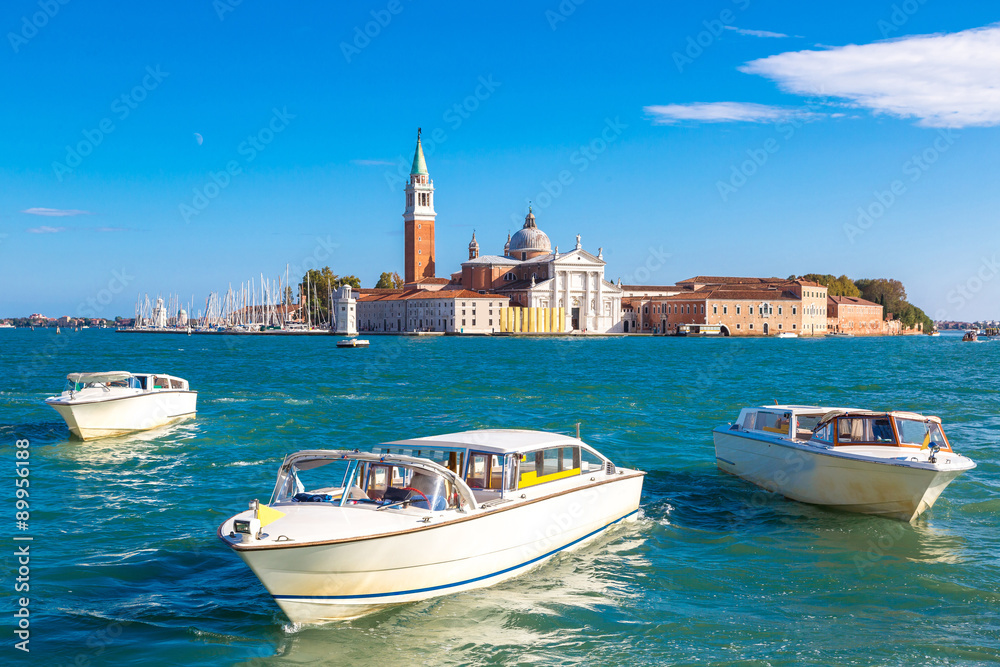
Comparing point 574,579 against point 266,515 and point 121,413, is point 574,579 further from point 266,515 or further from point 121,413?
point 121,413

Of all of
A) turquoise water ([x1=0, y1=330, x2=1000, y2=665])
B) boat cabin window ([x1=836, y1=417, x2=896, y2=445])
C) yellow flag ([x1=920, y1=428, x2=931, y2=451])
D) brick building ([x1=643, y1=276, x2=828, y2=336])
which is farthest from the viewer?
brick building ([x1=643, y1=276, x2=828, y2=336])

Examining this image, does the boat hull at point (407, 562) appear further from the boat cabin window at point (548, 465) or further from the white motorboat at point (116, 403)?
the white motorboat at point (116, 403)

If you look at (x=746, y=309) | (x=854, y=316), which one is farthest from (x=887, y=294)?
(x=746, y=309)

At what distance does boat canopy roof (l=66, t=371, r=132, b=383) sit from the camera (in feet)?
66.2

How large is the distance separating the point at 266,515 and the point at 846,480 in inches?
315

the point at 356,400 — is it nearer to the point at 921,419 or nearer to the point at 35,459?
the point at 35,459

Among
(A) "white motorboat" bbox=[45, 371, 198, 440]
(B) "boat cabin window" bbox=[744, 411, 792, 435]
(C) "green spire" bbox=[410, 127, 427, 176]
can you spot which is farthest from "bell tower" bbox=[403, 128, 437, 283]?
(B) "boat cabin window" bbox=[744, 411, 792, 435]

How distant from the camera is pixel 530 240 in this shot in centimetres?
13938

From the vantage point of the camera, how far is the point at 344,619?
804 centimetres

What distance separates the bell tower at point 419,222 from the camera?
460 feet

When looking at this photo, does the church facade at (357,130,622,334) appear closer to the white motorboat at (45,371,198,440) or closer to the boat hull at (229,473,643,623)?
the white motorboat at (45,371,198,440)

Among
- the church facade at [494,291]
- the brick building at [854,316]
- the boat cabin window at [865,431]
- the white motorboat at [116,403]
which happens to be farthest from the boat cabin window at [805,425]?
the brick building at [854,316]

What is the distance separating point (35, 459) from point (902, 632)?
15.6m

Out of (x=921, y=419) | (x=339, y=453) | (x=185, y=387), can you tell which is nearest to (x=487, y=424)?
(x=185, y=387)
